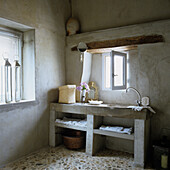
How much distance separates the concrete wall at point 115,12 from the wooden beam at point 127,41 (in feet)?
1.29

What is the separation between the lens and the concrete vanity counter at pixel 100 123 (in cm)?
321

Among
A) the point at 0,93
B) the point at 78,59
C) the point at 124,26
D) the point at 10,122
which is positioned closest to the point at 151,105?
the point at 124,26

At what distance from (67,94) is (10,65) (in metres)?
1.30

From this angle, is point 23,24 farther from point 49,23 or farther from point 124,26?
point 124,26

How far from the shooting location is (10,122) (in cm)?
332

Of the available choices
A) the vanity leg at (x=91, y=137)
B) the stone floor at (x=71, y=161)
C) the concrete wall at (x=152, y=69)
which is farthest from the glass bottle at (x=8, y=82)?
the concrete wall at (x=152, y=69)

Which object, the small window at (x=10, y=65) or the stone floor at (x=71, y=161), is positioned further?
the small window at (x=10, y=65)

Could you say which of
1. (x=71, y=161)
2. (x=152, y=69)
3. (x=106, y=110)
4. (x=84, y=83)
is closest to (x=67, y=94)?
(x=84, y=83)

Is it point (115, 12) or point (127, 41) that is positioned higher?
point (115, 12)

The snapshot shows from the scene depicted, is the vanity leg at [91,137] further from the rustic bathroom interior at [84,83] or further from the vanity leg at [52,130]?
the vanity leg at [52,130]

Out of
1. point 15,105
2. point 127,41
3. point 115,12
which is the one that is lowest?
point 15,105

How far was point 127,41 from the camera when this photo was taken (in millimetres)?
3727

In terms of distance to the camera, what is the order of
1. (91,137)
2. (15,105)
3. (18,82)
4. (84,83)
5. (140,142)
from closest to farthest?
(140,142), (15,105), (91,137), (18,82), (84,83)

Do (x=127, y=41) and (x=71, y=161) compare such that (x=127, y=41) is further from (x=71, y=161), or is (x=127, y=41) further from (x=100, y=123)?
(x=71, y=161)
